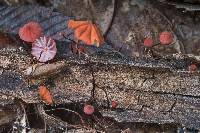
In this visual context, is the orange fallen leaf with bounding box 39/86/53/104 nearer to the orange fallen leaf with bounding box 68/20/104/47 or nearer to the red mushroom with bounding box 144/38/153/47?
the orange fallen leaf with bounding box 68/20/104/47

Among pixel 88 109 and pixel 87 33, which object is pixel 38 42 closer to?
pixel 87 33

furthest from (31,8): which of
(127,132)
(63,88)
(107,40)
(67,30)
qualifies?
(127,132)

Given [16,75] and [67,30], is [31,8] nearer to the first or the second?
[67,30]

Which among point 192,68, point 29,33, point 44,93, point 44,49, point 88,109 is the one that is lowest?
point 88,109

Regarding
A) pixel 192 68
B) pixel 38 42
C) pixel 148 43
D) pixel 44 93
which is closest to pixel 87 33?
pixel 38 42

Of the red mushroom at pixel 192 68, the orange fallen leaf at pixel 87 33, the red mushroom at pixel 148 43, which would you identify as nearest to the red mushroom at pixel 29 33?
the orange fallen leaf at pixel 87 33

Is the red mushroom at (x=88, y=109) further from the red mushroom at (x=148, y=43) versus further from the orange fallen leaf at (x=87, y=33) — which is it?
the red mushroom at (x=148, y=43)
